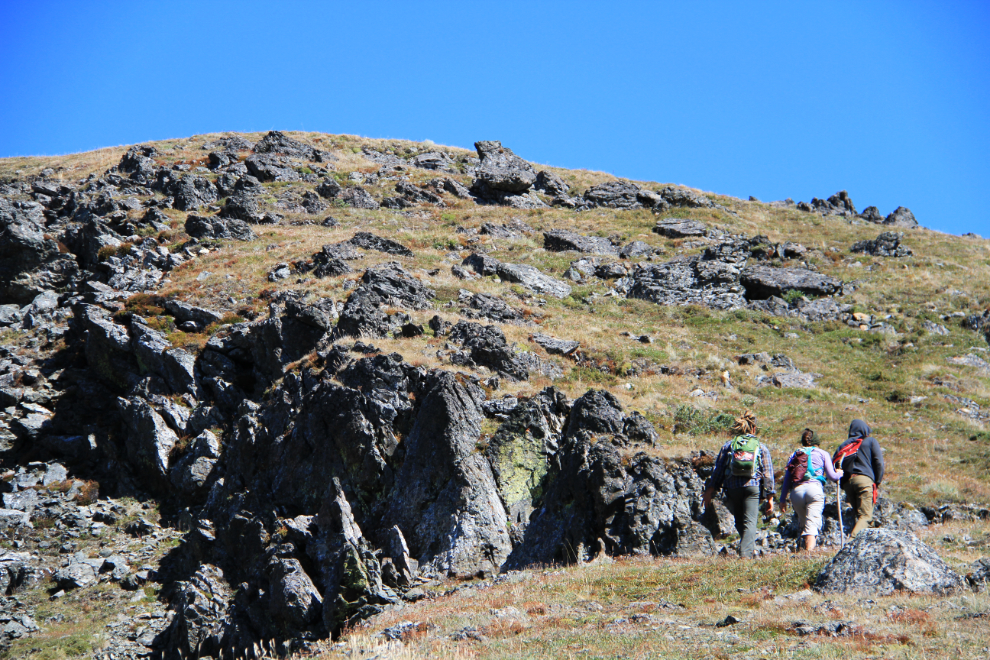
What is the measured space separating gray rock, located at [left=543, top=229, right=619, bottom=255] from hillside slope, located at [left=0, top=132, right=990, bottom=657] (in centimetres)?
43

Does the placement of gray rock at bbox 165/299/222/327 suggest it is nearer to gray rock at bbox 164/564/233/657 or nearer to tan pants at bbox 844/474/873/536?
gray rock at bbox 164/564/233/657

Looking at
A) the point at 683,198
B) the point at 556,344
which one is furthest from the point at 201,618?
the point at 683,198

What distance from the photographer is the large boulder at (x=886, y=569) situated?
9422 mm

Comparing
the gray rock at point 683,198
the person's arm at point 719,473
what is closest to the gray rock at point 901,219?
the gray rock at point 683,198

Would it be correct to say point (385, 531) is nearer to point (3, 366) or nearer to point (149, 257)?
point (3, 366)

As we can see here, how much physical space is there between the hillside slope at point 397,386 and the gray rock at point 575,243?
43 cm

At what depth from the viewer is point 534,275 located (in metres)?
42.4

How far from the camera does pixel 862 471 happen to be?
12867mm

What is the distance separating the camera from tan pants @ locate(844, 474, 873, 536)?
1280 centimetres

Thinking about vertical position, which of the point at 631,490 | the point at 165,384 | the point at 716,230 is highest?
the point at 716,230

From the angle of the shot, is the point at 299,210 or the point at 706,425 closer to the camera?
the point at 706,425

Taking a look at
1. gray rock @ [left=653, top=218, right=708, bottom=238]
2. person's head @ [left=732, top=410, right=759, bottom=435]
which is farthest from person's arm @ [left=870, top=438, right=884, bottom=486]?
gray rock @ [left=653, top=218, right=708, bottom=238]

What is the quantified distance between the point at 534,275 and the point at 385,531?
2625cm

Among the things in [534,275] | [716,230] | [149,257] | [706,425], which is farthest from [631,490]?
[716,230]
